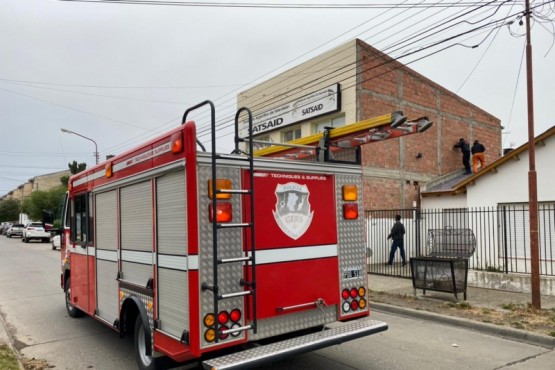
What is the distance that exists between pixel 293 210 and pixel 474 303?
20.0ft

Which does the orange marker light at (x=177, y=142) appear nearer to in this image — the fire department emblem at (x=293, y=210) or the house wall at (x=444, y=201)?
the fire department emblem at (x=293, y=210)

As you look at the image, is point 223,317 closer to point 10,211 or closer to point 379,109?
point 379,109

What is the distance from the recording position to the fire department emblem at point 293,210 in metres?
4.72

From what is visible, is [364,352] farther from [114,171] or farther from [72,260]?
[72,260]

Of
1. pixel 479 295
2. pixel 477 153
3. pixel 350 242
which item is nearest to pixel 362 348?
pixel 350 242

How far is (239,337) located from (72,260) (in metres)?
4.59

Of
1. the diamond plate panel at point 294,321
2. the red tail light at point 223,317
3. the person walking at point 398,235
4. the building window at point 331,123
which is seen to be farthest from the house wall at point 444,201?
the red tail light at point 223,317

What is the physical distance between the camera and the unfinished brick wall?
17.4 meters

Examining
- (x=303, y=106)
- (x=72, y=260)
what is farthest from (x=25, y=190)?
(x=72, y=260)

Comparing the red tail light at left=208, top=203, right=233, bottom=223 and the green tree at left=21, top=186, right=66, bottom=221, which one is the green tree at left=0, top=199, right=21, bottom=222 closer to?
the green tree at left=21, top=186, right=66, bottom=221

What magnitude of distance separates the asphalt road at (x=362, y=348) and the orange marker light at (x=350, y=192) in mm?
2064

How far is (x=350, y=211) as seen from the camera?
5.42m

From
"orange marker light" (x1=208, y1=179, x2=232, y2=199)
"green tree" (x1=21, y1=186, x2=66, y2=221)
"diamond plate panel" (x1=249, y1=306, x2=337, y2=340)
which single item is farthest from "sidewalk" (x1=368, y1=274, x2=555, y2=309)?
"green tree" (x1=21, y1=186, x2=66, y2=221)

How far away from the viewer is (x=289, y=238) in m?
4.79
